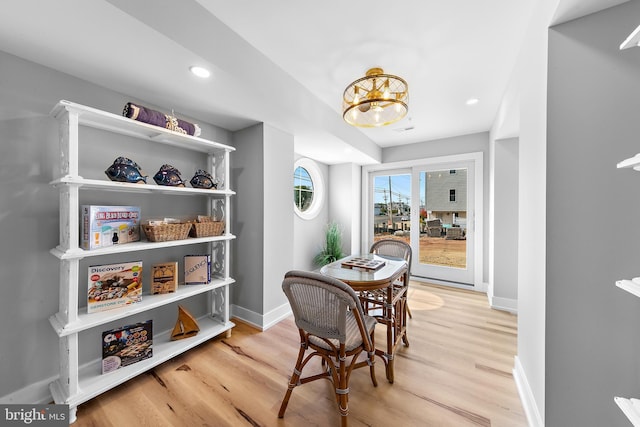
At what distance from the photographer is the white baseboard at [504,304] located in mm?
2842

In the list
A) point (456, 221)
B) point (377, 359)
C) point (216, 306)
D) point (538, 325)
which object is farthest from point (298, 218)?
point (538, 325)

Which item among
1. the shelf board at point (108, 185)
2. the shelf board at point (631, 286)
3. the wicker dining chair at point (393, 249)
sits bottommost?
the wicker dining chair at point (393, 249)

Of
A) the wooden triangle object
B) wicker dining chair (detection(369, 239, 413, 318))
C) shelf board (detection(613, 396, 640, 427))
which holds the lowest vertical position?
the wooden triangle object

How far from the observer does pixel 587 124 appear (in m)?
1.09

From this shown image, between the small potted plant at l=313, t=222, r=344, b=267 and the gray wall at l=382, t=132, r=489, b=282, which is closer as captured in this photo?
the gray wall at l=382, t=132, r=489, b=282

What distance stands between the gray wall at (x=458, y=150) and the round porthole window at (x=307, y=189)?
4.64ft

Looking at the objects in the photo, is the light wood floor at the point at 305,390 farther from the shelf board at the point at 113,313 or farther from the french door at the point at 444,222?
the french door at the point at 444,222

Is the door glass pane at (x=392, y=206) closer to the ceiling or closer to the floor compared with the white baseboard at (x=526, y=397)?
closer to the ceiling

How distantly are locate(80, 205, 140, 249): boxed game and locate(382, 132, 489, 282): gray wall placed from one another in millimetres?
3859

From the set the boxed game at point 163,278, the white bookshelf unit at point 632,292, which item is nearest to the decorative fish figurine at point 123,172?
the boxed game at point 163,278

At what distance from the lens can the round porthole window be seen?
3.88 metres

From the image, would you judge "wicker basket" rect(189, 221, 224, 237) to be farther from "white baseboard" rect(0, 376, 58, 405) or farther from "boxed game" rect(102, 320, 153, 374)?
"white baseboard" rect(0, 376, 58, 405)

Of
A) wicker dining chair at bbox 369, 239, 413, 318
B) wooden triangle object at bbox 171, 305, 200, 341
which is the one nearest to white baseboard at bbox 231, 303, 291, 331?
wooden triangle object at bbox 171, 305, 200, 341

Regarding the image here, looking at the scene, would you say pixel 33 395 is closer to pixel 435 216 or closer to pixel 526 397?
pixel 526 397
